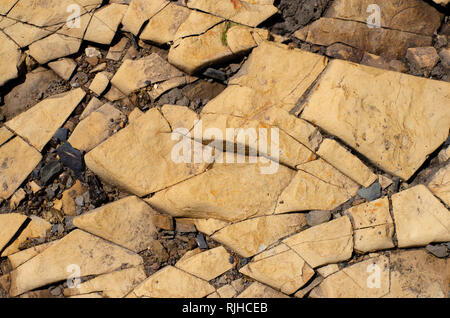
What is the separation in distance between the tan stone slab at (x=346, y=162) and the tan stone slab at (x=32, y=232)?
2.54m

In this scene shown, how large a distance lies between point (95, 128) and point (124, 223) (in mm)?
911

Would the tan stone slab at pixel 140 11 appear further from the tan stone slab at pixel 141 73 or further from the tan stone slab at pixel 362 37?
the tan stone slab at pixel 362 37

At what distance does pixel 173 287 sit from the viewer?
10.7 feet

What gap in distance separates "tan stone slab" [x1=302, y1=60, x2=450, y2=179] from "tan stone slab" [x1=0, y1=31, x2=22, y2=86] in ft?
9.01

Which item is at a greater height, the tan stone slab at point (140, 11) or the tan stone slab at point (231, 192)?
the tan stone slab at point (140, 11)

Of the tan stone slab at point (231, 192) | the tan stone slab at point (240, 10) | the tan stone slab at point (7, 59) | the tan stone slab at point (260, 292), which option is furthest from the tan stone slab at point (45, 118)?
the tan stone slab at point (260, 292)

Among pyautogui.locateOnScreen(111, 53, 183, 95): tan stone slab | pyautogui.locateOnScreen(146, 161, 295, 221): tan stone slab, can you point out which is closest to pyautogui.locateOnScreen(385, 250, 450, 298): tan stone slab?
pyautogui.locateOnScreen(146, 161, 295, 221): tan stone slab

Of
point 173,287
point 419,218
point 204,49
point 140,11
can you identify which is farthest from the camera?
point 140,11

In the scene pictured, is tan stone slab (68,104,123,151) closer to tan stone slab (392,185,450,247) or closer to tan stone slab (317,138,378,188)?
tan stone slab (317,138,378,188)

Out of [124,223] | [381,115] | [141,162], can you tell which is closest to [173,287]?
[124,223]

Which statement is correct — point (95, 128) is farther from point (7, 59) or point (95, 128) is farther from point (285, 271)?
point (285, 271)

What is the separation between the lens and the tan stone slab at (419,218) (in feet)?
10.3

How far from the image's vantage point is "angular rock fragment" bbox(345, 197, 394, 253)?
3156 millimetres
